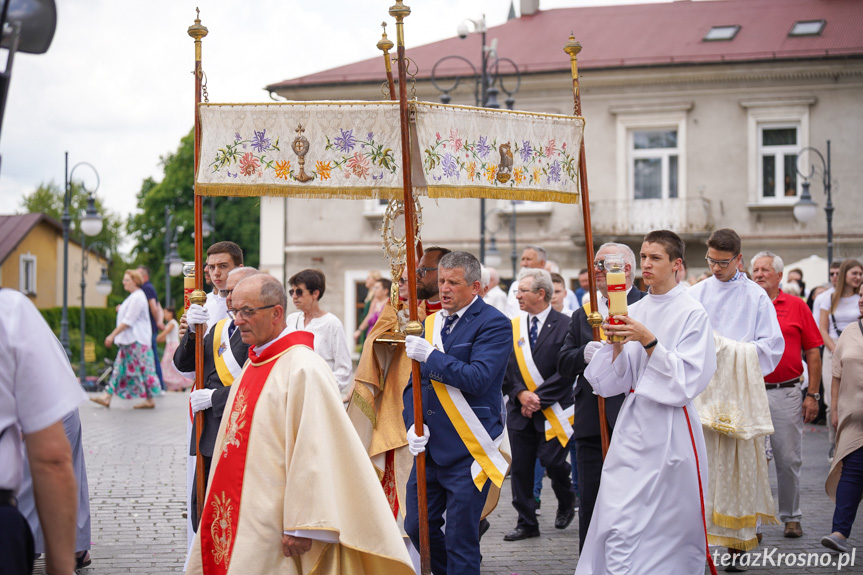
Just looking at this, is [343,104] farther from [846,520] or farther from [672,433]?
[846,520]

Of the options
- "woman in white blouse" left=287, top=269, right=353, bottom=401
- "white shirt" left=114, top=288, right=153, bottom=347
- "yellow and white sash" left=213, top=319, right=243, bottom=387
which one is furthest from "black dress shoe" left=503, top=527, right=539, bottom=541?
"white shirt" left=114, top=288, right=153, bottom=347

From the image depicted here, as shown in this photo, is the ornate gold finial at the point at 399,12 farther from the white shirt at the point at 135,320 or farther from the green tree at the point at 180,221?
the green tree at the point at 180,221

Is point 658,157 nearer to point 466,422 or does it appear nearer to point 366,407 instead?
point 366,407

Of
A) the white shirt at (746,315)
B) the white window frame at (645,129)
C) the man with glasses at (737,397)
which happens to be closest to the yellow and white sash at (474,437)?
the man with glasses at (737,397)

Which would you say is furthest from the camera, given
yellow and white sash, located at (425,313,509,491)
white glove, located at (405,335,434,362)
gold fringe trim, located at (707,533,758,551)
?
gold fringe trim, located at (707,533,758,551)

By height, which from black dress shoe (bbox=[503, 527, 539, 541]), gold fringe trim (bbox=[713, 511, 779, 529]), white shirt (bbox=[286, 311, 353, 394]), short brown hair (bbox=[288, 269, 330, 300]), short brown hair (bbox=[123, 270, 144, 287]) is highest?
short brown hair (bbox=[123, 270, 144, 287])

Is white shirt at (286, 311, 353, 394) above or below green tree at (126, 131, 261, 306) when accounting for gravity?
below

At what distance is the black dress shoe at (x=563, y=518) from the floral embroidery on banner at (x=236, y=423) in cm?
407

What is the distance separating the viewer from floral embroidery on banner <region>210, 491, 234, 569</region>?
167 inches

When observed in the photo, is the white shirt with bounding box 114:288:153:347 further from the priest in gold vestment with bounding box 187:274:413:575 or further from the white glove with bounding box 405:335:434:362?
the priest in gold vestment with bounding box 187:274:413:575

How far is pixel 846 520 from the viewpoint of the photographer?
21.9 ft

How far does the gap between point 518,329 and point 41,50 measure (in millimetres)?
5434

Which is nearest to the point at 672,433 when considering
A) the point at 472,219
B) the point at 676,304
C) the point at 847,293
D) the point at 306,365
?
the point at 676,304

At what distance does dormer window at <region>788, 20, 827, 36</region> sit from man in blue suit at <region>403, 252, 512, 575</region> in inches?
901
